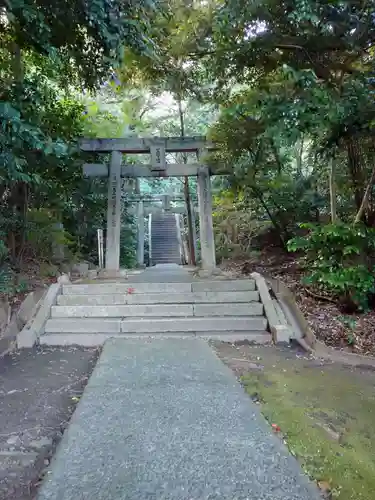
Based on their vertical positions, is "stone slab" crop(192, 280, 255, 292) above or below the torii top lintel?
below

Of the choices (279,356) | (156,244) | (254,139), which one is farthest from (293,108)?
(156,244)

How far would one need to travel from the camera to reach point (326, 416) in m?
2.89

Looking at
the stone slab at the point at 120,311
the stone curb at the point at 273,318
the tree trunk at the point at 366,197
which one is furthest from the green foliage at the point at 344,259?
the stone slab at the point at 120,311

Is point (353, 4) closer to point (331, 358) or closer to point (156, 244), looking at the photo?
point (331, 358)

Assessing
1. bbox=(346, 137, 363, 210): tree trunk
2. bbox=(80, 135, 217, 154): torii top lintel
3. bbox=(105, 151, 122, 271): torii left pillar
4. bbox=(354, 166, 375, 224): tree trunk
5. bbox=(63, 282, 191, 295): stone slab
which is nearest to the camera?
bbox=(354, 166, 375, 224): tree trunk

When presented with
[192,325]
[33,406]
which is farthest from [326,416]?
[192,325]

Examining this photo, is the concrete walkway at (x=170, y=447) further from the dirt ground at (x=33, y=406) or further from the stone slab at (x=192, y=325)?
the stone slab at (x=192, y=325)

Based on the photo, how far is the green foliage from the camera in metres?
5.01

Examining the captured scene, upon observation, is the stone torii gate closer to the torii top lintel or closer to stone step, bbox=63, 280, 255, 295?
the torii top lintel

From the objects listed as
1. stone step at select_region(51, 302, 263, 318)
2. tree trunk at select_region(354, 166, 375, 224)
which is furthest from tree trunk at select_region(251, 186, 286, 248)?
stone step at select_region(51, 302, 263, 318)

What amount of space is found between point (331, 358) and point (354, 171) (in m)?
3.01

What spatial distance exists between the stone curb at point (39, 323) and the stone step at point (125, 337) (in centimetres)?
13

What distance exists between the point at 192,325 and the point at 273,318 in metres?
1.15

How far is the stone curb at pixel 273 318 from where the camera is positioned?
200 inches
